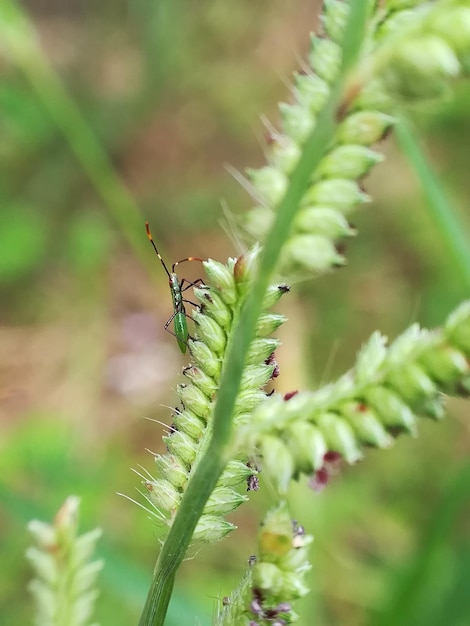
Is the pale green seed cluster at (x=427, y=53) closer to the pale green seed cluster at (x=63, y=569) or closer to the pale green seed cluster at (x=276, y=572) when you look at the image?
the pale green seed cluster at (x=276, y=572)

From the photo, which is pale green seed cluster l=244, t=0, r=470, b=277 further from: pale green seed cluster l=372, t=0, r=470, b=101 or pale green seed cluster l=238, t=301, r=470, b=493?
pale green seed cluster l=238, t=301, r=470, b=493

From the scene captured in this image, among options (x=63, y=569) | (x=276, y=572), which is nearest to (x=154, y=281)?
(x=63, y=569)

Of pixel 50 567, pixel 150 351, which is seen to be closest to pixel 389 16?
pixel 50 567

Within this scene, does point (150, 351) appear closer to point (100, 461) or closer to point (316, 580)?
point (100, 461)

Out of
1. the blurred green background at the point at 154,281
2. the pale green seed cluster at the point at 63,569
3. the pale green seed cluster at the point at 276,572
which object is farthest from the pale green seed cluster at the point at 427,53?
the blurred green background at the point at 154,281

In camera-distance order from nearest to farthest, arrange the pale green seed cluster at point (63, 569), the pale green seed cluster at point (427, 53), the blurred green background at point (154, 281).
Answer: the pale green seed cluster at point (427, 53) < the pale green seed cluster at point (63, 569) < the blurred green background at point (154, 281)

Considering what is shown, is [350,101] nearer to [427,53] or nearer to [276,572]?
[427,53]
